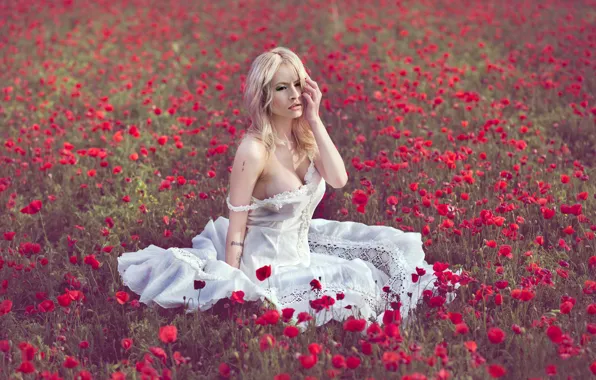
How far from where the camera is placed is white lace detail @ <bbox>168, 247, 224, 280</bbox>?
367 centimetres

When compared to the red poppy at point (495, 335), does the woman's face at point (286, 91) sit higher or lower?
higher

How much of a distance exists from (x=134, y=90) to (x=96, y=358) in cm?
557

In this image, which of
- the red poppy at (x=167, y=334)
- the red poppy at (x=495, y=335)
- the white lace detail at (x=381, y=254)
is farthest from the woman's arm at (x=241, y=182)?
the red poppy at (x=495, y=335)

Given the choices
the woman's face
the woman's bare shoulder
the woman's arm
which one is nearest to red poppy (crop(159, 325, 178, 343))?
the woman's arm

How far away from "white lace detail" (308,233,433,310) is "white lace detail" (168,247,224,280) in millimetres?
874

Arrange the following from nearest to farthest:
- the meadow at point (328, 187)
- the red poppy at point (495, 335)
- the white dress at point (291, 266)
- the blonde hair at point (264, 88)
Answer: the red poppy at point (495, 335), the meadow at point (328, 187), the white dress at point (291, 266), the blonde hair at point (264, 88)

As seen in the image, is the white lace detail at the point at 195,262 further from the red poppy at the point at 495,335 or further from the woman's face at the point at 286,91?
the red poppy at the point at 495,335

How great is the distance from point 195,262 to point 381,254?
3.91 feet

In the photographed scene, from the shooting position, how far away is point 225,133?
6.63 metres

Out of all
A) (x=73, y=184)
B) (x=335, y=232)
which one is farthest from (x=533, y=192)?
(x=73, y=184)

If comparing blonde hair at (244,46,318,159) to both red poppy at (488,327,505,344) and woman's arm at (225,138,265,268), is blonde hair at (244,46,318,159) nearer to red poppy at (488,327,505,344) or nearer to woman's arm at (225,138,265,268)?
woman's arm at (225,138,265,268)

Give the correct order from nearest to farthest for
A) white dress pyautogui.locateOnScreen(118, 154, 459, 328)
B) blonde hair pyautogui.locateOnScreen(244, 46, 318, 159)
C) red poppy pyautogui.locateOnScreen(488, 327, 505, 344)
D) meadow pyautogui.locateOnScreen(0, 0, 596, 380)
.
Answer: red poppy pyautogui.locateOnScreen(488, 327, 505, 344) < meadow pyautogui.locateOnScreen(0, 0, 596, 380) < white dress pyautogui.locateOnScreen(118, 154, 459, 328) < blonde hair pyautogui.locateOnScreen(244, 46, 318, 159)

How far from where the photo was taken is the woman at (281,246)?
361cm

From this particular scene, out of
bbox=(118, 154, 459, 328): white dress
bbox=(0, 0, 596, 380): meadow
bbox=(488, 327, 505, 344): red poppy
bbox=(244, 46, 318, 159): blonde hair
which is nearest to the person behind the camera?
bbox=(488, 327, 505, 344): red poppy
